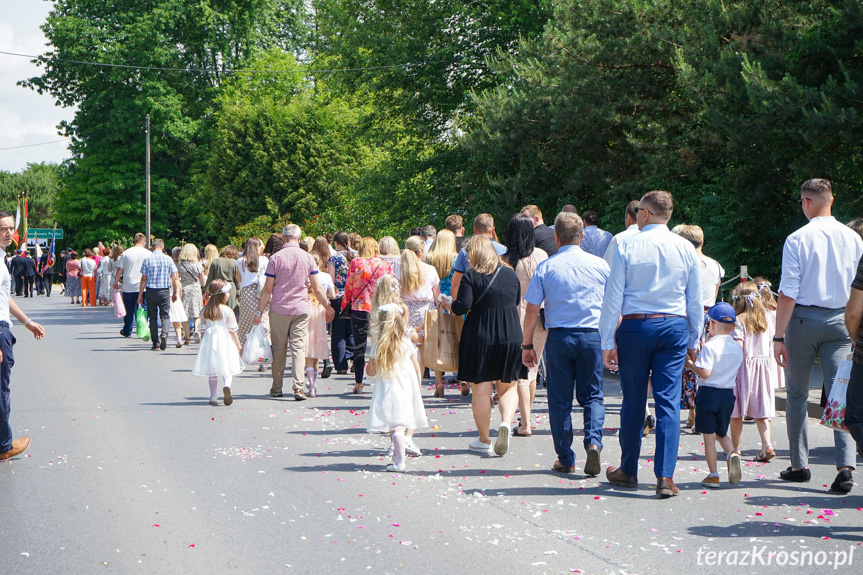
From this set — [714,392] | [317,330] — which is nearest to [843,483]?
[714,392]

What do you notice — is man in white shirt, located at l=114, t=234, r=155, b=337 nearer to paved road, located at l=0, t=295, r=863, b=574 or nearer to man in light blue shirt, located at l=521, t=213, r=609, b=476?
paved road, located at l=0, t=295, r=863, b=574

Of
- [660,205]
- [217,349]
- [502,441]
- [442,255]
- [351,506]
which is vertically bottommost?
[351,506]

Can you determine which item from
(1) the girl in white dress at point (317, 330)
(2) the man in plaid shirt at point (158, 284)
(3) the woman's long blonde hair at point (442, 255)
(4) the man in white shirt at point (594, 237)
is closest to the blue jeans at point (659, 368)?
(3) the woman's long blonde hair at point (442, 255)

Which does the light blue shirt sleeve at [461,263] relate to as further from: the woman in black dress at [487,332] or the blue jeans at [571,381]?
the blue jeans at [571,381]

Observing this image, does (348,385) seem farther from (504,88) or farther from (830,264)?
(504,88)

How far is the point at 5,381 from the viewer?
766 cm

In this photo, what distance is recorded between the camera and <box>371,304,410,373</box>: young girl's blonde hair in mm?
7570

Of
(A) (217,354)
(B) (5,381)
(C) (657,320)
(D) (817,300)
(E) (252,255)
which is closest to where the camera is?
(C) (657,320)

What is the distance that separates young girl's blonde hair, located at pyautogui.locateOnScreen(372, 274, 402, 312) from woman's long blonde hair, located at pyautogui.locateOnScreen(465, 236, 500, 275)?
27.9 inches

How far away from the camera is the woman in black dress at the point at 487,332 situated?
26.3 ft

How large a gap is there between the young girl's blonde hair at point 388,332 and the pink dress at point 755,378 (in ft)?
8.61

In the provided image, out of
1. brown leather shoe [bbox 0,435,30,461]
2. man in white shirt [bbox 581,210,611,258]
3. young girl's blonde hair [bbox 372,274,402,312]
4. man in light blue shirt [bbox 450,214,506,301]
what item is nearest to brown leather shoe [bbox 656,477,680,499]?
man in light blue shirt [bbox 450,214,506,301]

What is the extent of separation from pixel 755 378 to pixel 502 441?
2.18 meters

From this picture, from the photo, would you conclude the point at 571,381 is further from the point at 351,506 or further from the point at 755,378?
the point at 351,506
